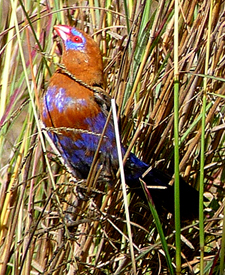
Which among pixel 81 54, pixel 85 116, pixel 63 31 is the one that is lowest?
pixel 85 116

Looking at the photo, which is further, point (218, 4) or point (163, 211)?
point (163, 211)

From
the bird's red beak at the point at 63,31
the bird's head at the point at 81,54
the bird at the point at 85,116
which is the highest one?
the bird's red beak at the point at 63,31

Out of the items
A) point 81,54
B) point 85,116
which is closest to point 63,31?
point 81,54

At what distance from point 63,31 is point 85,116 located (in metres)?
0.32

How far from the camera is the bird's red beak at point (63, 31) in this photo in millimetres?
1866

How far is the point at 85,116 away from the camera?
6.63 ft

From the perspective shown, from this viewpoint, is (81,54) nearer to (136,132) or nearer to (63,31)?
(63,31)

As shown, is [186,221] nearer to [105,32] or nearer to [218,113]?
[218,113]

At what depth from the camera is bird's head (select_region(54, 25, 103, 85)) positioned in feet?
6.22

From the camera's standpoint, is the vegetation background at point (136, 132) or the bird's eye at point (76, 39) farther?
the bird's eye at point (76, 39)

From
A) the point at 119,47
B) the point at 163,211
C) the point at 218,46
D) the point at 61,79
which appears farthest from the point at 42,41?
the point at 163,211

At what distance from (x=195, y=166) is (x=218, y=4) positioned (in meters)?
0.57

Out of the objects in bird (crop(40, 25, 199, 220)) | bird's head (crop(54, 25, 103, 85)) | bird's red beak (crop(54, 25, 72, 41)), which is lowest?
bird (crop(40, 25, 199, 220))

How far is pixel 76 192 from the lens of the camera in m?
1.84
